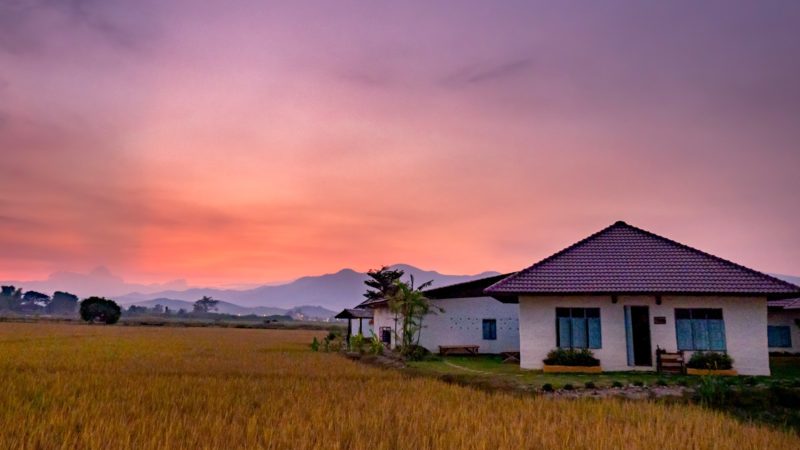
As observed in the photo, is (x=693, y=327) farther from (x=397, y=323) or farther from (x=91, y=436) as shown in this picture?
(x=91, y=436)

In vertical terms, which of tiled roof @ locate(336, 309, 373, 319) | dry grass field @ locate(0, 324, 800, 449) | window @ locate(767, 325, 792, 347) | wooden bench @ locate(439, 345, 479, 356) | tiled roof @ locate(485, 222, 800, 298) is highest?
tiled roof @ locate(485, 222, 800, 298)

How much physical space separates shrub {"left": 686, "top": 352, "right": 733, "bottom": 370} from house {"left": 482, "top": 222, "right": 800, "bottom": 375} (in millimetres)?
297

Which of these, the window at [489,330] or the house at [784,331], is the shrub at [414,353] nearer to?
the window at [489,330]

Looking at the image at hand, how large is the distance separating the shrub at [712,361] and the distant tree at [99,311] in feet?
263

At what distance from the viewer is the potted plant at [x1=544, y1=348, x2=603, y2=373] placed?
64.0 ft

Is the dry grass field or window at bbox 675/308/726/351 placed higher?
window at bbox 675/308/726/351

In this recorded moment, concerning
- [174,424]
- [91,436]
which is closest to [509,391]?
[174,424]

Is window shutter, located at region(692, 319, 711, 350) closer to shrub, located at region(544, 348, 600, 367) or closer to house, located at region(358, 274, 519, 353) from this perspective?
shrub, located at region(544, 348, 600, 367)

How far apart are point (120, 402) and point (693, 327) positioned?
59.3ft

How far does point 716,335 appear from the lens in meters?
19.5

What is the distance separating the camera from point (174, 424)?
8195mm

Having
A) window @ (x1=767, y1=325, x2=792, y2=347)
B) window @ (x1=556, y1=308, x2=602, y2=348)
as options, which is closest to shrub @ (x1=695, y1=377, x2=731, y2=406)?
window @ (x1=556, y1=308, x2=602, y2=348)

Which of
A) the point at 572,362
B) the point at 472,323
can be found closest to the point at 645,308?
the point at 572,362

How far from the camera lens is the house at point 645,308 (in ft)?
63.5
